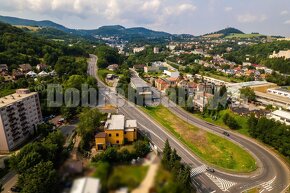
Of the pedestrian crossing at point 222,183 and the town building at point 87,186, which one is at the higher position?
the town building at point 87,186

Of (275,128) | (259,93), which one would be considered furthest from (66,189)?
(259,93)

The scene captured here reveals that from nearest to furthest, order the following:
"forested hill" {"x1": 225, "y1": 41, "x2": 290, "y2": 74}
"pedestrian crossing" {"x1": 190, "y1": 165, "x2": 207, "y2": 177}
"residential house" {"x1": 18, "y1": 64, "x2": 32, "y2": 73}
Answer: "pedestrian crossing" {"x1": 190, "y1": 165, "x2": 207, "y2": 177} < "residential house" {"x1": 18, "y1": 64, "x2": 32, "y2": 73} < "forested hill" {"x1": 225, "y1": 41, "x2": 290, "y2": 74}

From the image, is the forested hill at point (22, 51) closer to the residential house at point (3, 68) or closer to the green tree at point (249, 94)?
the residential house at point (3, 68)


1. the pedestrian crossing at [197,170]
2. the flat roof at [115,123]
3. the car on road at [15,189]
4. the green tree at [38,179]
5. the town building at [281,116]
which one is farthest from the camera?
the town building at [281,116]

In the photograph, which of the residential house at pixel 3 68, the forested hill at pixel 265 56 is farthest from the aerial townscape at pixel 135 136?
the forested hill at pixel 265 56

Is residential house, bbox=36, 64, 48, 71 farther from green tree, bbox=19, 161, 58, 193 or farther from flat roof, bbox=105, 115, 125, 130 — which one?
green tree, bbox=19, 161, 58, 193

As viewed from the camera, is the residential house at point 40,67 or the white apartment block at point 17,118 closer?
the white apartment block at point 17,118


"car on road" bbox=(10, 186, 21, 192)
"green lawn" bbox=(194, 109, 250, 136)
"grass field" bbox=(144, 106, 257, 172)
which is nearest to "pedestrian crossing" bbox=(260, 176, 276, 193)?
"grass field" bbox=(144, 106, 257, 172)

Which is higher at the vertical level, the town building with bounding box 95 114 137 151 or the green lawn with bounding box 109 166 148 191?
the green lawn with bounding box 109 166 148 191
